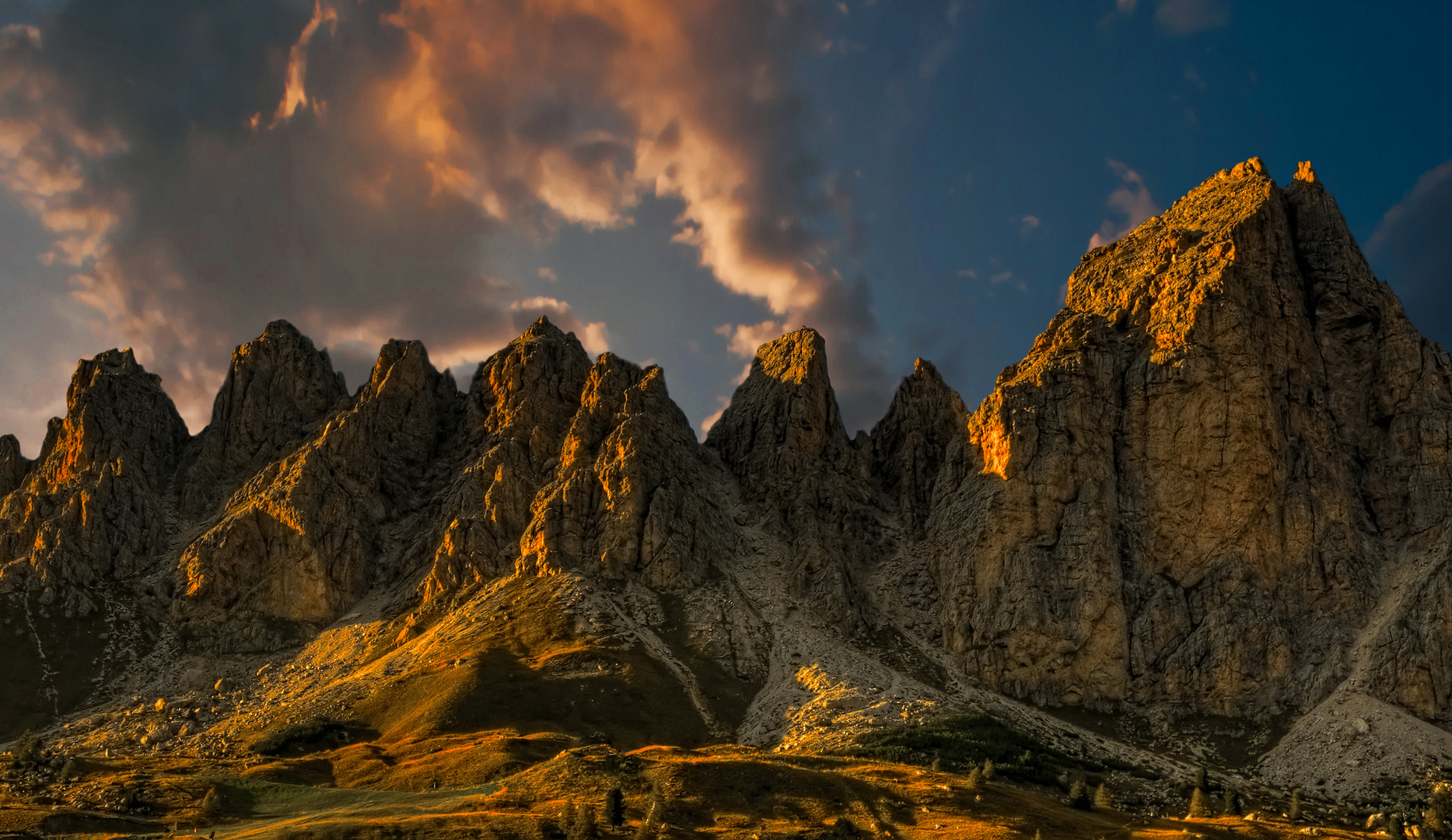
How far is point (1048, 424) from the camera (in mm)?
134000

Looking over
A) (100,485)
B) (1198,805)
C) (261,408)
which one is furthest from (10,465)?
(1198,805)

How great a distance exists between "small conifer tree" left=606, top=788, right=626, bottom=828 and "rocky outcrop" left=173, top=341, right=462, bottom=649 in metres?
89.7

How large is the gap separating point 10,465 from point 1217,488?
189m

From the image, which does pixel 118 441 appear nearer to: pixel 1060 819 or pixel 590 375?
pixel 590 375

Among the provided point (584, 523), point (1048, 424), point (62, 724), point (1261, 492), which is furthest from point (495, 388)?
point (1261, 492)

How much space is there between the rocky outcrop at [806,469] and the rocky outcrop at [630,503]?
9142 mm

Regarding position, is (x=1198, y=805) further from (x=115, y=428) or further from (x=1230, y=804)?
(x=115, y=428)

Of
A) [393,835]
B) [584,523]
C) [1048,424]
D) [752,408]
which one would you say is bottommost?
[393,835]

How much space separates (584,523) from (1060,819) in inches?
3298

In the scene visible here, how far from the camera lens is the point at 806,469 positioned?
15975 cm

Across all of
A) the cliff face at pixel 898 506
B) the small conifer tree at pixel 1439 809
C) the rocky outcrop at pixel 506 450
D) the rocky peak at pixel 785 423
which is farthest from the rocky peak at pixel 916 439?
the small conifer tree at pixel 1439 809

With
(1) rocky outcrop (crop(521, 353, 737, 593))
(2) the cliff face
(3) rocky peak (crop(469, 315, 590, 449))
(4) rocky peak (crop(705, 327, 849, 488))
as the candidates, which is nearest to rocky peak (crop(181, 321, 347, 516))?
(2) the cliff face

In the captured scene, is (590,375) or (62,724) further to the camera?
(590,375)

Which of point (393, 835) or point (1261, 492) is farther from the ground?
point (1261, 492)
